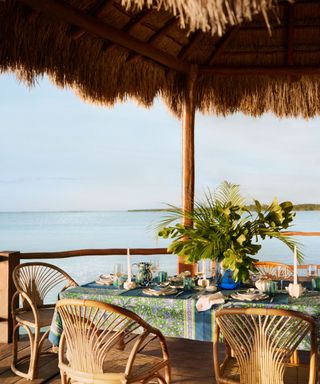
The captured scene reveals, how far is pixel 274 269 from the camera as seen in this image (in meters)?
4.16

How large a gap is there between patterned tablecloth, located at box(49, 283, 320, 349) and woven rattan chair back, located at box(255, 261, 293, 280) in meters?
1.08

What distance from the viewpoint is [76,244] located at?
20641 millimetres

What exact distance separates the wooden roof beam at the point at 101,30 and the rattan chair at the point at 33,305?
187cm

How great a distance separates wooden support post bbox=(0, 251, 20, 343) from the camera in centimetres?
380

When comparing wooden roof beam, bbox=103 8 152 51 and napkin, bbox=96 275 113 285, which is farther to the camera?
wooden roof beam, bbox=103 8 152 51

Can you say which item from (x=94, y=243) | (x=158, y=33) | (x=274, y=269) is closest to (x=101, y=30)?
(x=158, y=33)

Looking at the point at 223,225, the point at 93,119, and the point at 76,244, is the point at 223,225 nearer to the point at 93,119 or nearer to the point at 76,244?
the point at 76,244

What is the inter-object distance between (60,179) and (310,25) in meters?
23.0

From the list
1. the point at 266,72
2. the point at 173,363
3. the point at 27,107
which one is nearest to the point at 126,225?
the point at 27,107

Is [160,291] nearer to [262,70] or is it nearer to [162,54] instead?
[162,54]

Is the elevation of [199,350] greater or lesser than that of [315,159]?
lesser

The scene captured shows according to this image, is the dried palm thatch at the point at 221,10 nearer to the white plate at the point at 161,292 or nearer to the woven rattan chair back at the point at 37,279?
the white plate at the point at 161,292

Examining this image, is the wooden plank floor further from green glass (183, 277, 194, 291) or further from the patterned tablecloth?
green glass (183, 277, 194, 291)

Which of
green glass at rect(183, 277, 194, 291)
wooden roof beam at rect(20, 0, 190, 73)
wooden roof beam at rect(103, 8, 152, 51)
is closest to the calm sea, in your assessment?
wooden roof beam at rect(20, 0, 190, 73)
